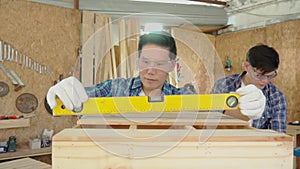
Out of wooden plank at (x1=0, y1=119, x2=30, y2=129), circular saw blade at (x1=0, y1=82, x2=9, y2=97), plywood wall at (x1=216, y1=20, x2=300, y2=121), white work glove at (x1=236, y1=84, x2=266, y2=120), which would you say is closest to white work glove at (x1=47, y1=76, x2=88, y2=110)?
white work glove at (x1=236, y1=84, x2=266, y2=120)

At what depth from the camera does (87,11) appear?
12.8ft

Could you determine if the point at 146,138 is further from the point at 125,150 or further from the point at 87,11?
the point at 87,11

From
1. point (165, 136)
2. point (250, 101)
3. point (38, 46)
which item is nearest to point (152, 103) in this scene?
point (165, 136)

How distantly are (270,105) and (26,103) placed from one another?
8.60 feet

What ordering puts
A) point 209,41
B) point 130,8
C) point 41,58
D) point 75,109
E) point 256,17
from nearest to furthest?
1. point 75,109
2. point 41,58
3. point 130,8
4. point 256,17
5. point 209,41

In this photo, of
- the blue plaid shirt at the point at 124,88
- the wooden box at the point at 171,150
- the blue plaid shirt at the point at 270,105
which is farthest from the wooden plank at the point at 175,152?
the blue plaid shirt at the point at 270,105

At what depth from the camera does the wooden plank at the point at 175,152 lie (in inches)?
22.5

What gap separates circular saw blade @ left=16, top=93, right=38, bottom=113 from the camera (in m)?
3.27

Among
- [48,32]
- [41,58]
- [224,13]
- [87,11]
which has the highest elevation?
[224,13]

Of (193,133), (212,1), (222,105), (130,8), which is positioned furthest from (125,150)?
(212,1)

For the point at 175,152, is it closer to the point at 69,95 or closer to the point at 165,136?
the point at 165,136

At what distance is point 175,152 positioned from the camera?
59 cm

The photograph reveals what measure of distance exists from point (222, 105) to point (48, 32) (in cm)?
320

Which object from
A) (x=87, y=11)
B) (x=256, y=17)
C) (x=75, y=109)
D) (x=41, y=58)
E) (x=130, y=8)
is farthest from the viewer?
(x=256, y=17)
